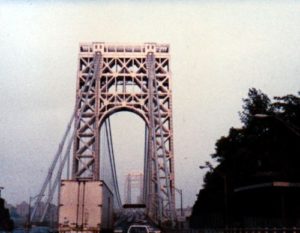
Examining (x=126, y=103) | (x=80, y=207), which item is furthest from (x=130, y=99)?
(x=80, y=207)

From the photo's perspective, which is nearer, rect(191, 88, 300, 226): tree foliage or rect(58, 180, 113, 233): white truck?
rect(58, 180, 113, 233): white truck

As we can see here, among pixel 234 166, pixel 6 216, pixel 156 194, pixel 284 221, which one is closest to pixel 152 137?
pixel 156 194

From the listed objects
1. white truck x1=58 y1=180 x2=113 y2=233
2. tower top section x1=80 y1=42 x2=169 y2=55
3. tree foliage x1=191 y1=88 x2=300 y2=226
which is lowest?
white truck x1=58 y1=180 x2=113 y2=233

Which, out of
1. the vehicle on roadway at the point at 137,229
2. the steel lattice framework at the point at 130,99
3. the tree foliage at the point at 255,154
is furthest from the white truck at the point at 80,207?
the steel lattice framework at the point at 130,99

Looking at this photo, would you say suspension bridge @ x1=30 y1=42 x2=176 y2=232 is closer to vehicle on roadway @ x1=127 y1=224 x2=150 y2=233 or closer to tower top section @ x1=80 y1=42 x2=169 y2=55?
tower top section @ x1=80 y1=42 x2=169 y2=55

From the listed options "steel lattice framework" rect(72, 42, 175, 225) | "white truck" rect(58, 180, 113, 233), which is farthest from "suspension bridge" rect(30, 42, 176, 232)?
"white truck" rect(58, 180, 113, 233)

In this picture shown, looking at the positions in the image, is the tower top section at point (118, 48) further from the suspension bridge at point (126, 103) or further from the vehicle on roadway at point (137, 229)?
the vehicle on roadway at point (137, 229)
